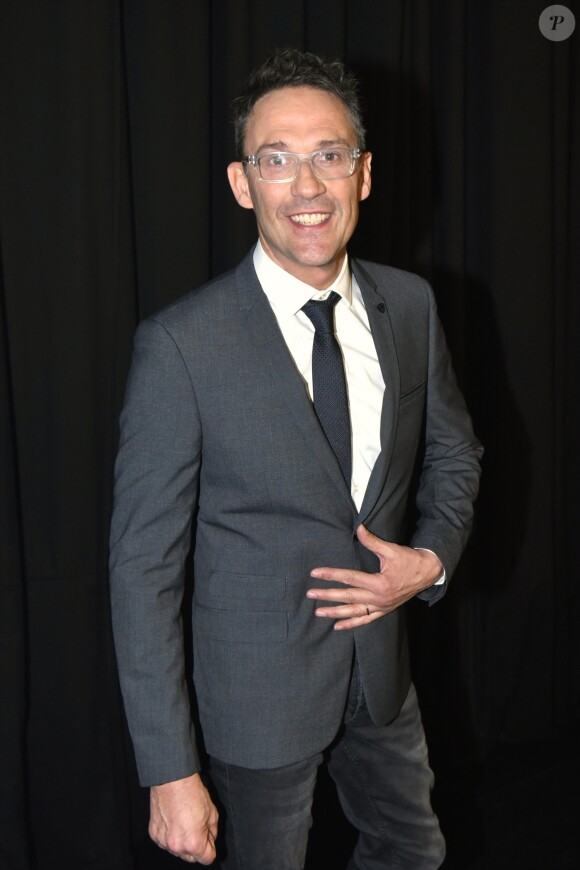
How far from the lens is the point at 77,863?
2.37 meters

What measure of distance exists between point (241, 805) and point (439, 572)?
0.51m

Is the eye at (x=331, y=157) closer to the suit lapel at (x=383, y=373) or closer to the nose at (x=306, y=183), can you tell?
the nose at (x=306, y=183)

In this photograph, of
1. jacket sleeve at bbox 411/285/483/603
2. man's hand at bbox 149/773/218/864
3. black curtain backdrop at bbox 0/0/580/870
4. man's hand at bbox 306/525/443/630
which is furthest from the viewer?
black curtain backdrop at bbox 0/0/580/870

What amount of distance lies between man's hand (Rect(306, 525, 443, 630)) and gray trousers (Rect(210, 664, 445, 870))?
13cm

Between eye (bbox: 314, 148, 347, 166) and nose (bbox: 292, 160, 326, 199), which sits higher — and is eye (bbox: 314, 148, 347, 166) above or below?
above

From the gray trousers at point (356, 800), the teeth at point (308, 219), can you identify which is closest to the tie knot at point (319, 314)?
the teeth at point (308, 219)

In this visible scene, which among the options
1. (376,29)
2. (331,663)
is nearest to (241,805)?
(331,663)

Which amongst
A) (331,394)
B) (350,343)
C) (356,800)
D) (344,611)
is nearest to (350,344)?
(350,343)

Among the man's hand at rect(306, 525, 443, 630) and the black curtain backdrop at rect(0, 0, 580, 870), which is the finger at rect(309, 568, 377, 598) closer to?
the man's hand at rect(306, 525, 443, 630)

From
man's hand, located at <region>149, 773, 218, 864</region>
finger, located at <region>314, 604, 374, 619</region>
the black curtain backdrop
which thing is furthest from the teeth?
man's hand, located at <region>149, 773, 218, 864</region>

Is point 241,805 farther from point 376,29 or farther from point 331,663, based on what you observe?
point 376,29

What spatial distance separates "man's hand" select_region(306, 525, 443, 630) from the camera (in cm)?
152

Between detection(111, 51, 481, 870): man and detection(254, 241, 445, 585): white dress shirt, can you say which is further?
detection(254, 241, 445, 585): white dress shirt

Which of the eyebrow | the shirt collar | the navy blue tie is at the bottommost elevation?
the navy blue tie
